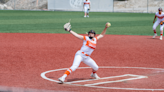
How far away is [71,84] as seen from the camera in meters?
8.20

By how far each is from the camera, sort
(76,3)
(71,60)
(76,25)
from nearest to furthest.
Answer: (71,60)
(76,25)
(76,3)

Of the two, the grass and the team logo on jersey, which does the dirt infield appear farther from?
the team logo on jersey

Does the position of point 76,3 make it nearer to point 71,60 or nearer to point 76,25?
point 76,25

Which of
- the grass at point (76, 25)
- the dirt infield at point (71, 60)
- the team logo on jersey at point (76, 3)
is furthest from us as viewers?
the team logo on jersey at point (76, 3)

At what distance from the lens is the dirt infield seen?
8.14 m

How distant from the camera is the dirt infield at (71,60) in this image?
8.14 meters

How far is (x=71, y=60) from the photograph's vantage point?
12359 millimetres

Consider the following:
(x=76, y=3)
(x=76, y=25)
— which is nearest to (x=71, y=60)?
(x=76, y=25)

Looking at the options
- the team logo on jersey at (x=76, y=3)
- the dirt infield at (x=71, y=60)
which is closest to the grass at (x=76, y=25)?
the dirt infield at (x=71, y=60)

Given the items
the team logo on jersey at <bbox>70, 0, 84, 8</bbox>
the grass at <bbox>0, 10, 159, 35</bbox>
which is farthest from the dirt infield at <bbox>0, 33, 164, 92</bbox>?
the team logo on jersey at <bbox>70, 0, 84, 8</bbox>

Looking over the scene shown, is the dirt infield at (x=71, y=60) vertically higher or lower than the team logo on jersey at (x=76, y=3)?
lower

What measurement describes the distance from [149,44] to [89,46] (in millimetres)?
8570

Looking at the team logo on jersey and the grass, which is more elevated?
the team logo on jersey

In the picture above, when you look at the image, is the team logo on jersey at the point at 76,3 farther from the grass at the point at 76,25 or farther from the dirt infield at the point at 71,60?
the dirt infield at the point at 71,60
